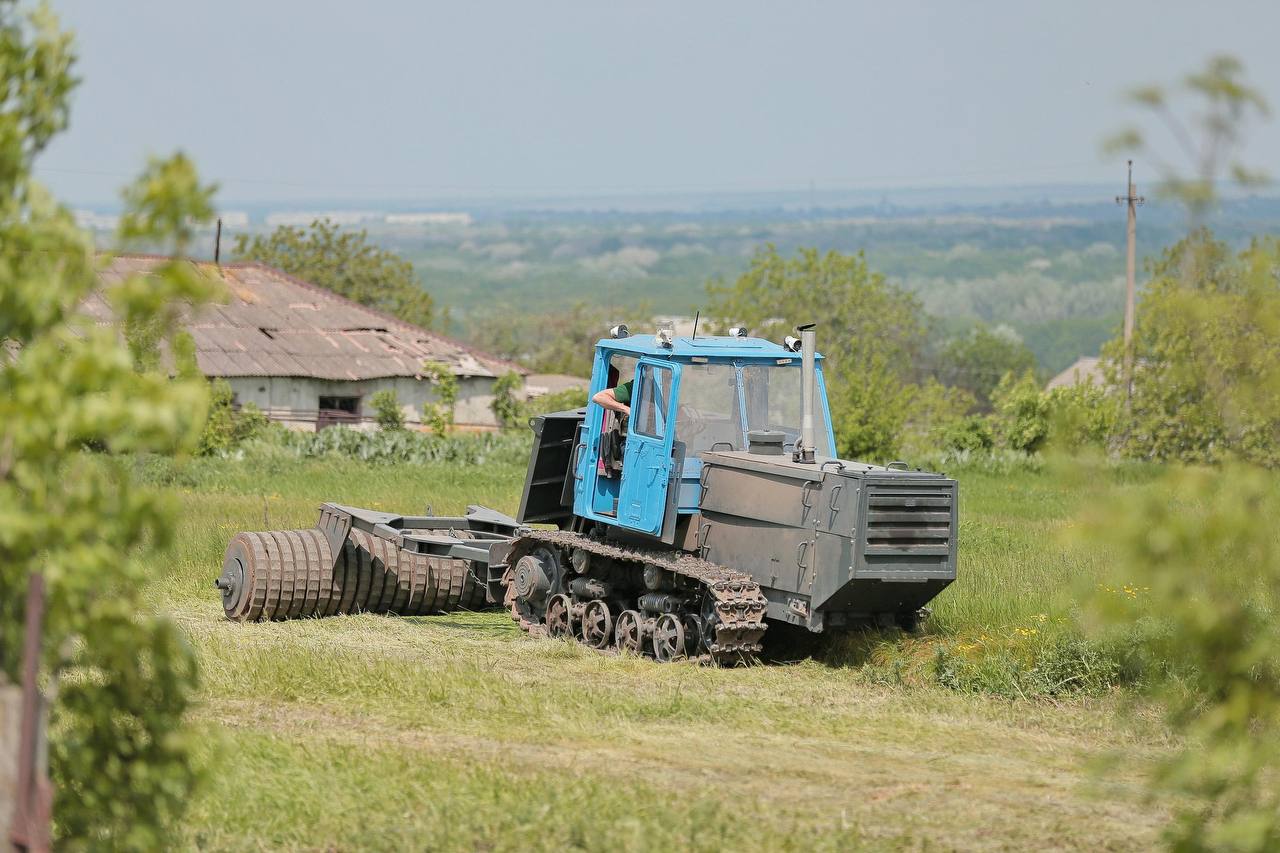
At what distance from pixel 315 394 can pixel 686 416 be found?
31.7 meters

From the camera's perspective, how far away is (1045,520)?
23.9 metres

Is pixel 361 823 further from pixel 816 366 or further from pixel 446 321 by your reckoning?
pixel 446 321

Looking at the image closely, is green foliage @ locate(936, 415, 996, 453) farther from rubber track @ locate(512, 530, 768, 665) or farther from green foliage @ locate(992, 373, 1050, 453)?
rubber track @ locate(512, 530, 768, 665)

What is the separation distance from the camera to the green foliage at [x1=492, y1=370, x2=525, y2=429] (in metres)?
43.6

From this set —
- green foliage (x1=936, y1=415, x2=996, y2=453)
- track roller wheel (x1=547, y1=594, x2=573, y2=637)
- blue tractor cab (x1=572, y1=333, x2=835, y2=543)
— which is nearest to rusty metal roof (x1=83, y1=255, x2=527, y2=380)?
green foliage (x1=936, y1=415, x2=996, y2=453)

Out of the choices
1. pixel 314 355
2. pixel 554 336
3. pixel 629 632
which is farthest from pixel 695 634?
→ pixel 554 336

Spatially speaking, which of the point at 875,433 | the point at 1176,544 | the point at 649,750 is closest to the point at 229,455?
the point at 875,433

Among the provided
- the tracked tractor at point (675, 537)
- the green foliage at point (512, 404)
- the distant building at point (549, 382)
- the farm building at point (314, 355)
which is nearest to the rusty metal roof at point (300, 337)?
the farm building at point (314, 355)

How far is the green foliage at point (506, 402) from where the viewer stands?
43562mm

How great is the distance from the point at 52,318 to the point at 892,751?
5.84m

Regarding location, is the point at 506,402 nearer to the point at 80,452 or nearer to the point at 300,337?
the point at 300,337

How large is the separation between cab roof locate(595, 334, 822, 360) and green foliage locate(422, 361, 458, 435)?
83.2 ft

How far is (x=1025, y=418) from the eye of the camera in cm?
3759

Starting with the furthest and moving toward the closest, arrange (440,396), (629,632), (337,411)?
1. (440,396)
2. (337,411)
3. (629,632)
